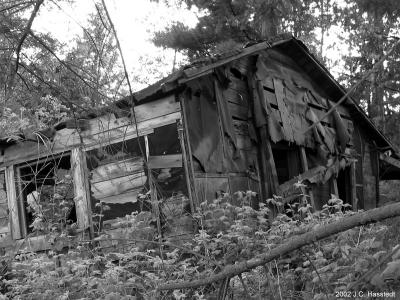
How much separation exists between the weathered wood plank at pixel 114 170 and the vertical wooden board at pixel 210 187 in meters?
1.02

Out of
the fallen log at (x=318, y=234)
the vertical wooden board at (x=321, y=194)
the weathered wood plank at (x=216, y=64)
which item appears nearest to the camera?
the fallen log at (x=318, y=234)

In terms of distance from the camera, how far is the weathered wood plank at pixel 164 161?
790 centimetres

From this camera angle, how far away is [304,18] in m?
17.2

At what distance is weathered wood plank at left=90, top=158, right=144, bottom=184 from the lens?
816 cm

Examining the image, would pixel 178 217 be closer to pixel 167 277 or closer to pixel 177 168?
pixel 177 168

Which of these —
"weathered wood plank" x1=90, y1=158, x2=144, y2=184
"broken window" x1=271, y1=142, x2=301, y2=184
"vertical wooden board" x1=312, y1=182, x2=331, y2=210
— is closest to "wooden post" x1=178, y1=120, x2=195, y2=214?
"weathered wood plank" x1=90, y1=158, x2=144, y2=184

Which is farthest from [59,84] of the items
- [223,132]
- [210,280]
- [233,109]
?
[233,109]

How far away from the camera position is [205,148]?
26.9ft

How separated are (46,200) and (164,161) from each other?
7.76 feet

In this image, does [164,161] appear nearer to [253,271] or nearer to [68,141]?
[68,141]

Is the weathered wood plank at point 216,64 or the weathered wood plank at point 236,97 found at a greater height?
the weathered wood plank at point 216,64

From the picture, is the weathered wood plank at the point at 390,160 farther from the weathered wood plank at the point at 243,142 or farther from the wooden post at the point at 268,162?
the weathered wood plank at the point at 243,142

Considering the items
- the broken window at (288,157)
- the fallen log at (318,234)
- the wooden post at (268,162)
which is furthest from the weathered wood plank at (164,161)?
the fallen log at (318,234)

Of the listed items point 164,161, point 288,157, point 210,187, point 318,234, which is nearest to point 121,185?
point 164,161
